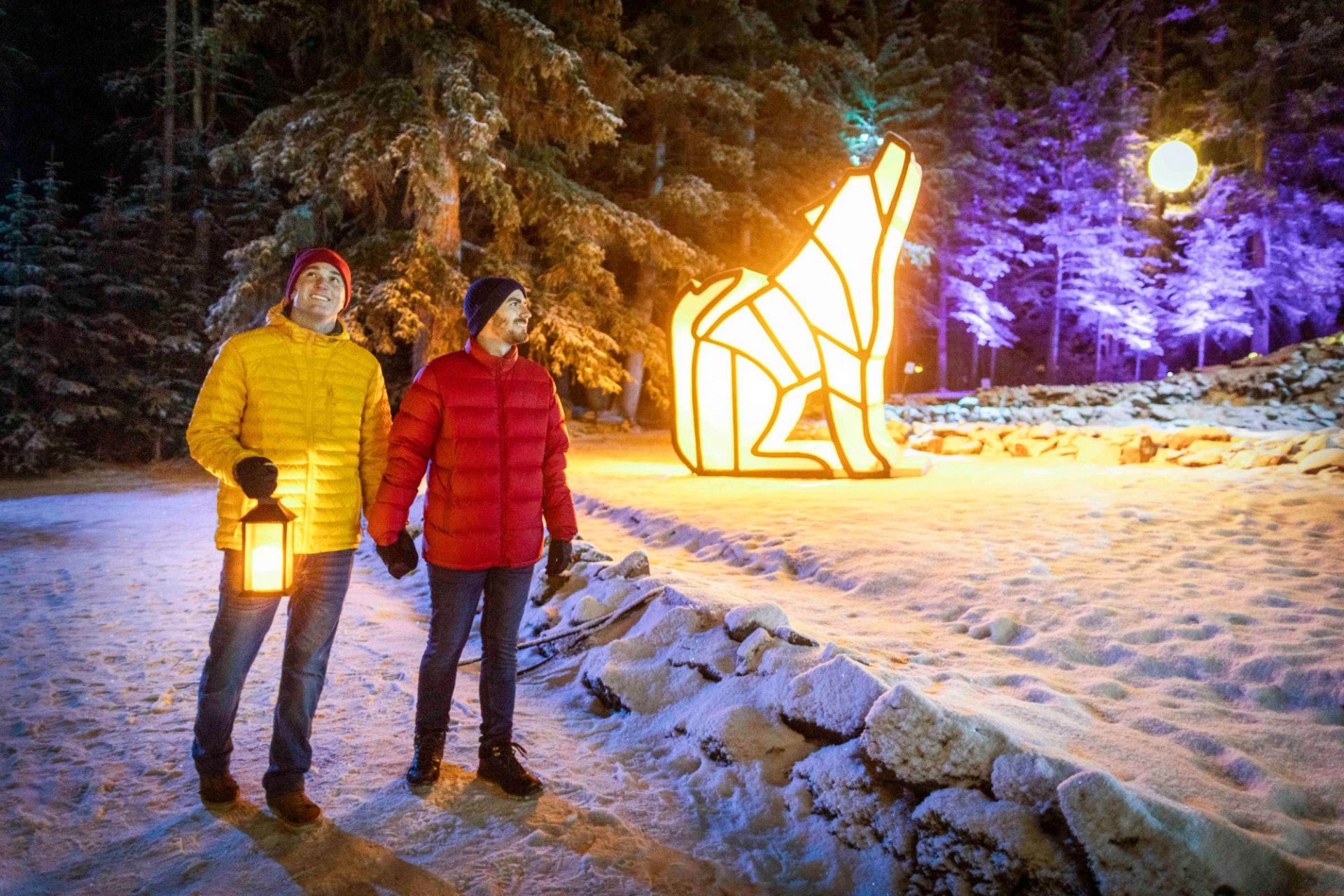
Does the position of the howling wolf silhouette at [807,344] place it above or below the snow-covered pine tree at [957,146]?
below

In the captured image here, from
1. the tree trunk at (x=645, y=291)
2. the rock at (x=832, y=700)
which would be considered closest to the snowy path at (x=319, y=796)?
the rock at (x=832, y=700)

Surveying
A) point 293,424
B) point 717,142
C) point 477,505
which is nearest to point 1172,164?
point 717,142

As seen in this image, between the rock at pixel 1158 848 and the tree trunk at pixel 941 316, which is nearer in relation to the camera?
the rock at pixel 1158 848

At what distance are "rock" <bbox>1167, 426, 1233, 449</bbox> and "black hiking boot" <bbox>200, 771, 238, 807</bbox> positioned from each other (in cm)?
1062

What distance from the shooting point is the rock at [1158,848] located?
5.81 ft

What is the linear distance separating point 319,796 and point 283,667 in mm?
434

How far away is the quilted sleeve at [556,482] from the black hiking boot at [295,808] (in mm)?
1102

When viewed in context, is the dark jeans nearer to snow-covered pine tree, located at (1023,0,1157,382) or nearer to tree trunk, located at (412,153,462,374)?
tree trunk, located at (412,153,462,374)

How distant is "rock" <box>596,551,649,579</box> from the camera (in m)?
4.22

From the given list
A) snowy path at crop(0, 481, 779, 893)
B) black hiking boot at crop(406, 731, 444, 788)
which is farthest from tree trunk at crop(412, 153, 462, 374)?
black hiking boot at crop(406, 731, 444, 788)

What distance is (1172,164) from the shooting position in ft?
45.4

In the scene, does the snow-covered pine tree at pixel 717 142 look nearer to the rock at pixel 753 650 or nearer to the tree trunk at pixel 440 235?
the tree trunk at pixel 440 235

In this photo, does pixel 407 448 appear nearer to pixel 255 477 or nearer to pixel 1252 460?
pixel 255 477

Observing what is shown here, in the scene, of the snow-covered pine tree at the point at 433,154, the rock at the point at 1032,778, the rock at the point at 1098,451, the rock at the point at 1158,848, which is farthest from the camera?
the snow-covered pine tree at the point at 433,154
